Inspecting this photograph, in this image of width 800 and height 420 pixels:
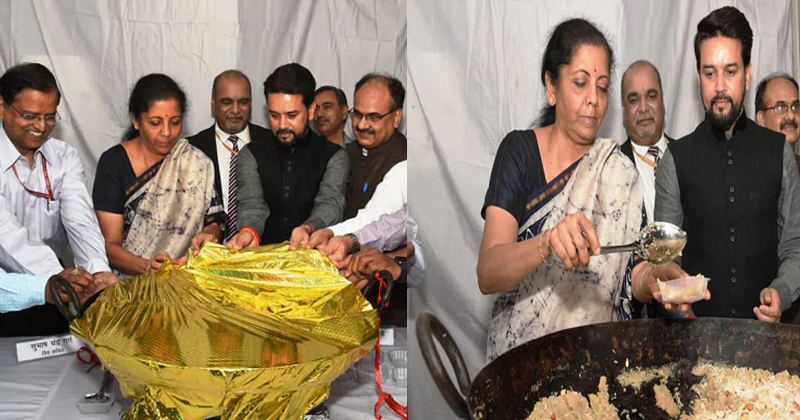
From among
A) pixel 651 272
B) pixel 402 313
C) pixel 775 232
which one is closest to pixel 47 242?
pixel 402 313

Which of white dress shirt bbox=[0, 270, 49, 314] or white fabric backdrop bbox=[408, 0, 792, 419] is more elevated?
white fabric backdrop bbox=[408, 0, 792, 419]

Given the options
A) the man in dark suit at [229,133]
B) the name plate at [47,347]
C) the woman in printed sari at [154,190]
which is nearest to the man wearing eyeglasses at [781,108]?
the man in dark suit at [229,133]

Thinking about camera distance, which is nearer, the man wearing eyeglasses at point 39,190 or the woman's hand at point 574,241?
the woman's hand at point 574,241

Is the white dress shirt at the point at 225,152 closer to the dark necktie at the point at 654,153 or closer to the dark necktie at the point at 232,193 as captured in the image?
the dark necktie at the point at 232,193

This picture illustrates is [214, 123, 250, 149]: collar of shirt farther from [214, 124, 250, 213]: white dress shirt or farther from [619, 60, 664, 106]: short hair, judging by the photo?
[619, 60, 664, 106]: short hair

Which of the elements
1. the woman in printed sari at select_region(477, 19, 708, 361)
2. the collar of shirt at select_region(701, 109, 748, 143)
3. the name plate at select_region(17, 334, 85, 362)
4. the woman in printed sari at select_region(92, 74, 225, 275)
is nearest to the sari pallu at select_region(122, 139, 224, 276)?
the woman in printed sari at select_region(92, 74, 225, 275)

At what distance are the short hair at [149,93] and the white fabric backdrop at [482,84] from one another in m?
0.48

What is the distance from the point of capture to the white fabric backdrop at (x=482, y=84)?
1273mm

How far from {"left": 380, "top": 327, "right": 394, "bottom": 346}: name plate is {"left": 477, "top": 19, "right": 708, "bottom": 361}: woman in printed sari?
433 mm

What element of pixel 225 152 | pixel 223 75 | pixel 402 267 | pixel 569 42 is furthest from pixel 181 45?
pixel 569 42

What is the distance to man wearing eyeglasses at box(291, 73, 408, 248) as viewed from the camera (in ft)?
5.23

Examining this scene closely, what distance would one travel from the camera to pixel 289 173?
1599 mm

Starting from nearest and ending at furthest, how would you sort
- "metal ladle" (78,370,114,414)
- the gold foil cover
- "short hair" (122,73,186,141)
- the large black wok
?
the large black wok → the gold foil cover → "metal ladle" (78,370,114,414) → "short hair" (122,73,186,141)

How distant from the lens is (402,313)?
170cm
